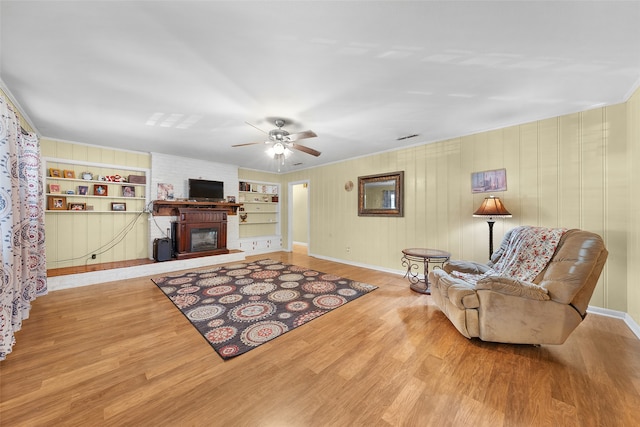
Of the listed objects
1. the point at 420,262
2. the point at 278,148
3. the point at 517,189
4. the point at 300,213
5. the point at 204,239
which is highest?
the point at 278,148

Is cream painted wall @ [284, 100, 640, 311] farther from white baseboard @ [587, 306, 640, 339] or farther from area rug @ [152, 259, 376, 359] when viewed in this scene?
area rug @ [152, 259, 376, 359]

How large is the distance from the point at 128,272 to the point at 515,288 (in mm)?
5569

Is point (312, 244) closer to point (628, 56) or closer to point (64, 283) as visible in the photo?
point (64, 283)

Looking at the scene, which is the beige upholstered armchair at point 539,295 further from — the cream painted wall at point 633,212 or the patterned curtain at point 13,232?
the patterned curtain at point 13,232

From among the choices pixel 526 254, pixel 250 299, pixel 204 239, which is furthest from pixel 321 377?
pixel 204 239

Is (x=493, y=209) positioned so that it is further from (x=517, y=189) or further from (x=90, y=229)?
(x=90, y=229)

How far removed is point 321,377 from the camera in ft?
5.55

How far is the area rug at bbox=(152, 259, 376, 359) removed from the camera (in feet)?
7.45

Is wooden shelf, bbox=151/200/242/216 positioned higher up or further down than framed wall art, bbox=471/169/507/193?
further down

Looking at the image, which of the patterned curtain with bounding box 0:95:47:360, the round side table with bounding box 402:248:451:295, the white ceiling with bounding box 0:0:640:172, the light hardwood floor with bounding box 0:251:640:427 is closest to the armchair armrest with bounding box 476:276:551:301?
the light hardwood floor with bounding box 0:251:640:427

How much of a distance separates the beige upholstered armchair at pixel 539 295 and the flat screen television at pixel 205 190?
5225mm

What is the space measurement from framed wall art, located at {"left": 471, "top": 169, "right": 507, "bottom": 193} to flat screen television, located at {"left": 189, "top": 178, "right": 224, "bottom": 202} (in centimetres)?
536

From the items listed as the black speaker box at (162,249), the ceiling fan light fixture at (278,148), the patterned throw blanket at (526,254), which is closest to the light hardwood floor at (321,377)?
the patterned throw blanket at (526,254)

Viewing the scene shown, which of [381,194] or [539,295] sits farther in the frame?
[381,194]
